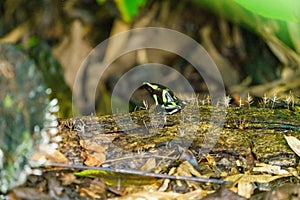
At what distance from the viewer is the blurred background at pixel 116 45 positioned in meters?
2.95

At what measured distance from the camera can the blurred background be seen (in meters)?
2.95

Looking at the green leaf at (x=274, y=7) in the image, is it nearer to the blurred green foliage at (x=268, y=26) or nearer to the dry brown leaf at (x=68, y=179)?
the blurred green foliage at (x=268, y=26)

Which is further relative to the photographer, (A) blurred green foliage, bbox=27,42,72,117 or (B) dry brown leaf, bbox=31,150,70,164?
(A) blurred green foliage, bbox=27,42,72,117

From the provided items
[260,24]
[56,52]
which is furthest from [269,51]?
[56,52]

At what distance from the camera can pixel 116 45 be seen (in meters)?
2.99

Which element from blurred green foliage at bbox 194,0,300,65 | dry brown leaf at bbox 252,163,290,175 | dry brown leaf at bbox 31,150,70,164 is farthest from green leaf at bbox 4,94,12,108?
blurred green foliage at bbox 194,0,300,65

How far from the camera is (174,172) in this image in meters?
1.53

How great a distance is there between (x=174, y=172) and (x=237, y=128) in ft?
1.10

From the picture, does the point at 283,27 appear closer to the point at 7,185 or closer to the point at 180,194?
the point at 180,194

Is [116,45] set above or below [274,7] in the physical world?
above

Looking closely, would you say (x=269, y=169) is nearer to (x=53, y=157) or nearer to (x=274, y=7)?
(x=274, y=7)

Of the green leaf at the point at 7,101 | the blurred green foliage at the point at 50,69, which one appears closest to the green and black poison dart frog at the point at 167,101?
the green leaf at the point at 7,101

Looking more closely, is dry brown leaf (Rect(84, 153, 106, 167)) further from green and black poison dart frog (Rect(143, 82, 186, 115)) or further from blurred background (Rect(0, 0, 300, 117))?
blurred background (Rect(0, 0, 300, 117))

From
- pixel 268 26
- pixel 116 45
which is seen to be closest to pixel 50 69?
pixel 116 45
